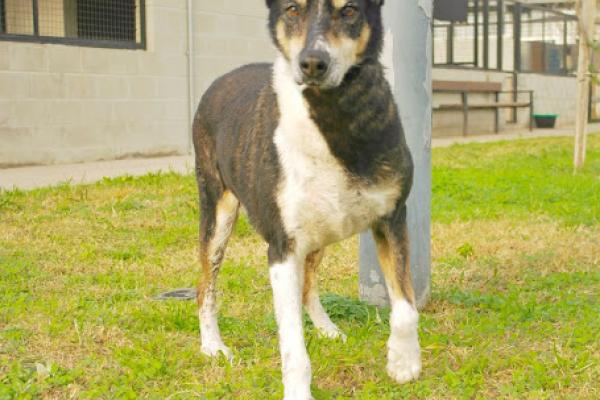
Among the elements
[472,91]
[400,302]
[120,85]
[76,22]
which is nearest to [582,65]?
[120,85]

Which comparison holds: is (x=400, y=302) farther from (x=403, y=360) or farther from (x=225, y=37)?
(x=225, y=37)

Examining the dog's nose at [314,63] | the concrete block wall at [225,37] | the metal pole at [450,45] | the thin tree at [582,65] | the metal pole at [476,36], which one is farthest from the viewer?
the metal pole at [476,36]

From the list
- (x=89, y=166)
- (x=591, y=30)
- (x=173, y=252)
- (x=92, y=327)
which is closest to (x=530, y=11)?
(x=591, y=30)

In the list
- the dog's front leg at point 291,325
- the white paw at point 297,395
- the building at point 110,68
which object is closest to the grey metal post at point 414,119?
the dog's front leg at point 291,325

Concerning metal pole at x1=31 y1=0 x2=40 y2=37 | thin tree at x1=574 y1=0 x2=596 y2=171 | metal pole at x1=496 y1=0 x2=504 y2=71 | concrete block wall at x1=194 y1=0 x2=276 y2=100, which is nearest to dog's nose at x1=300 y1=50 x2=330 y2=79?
thin tree at x1=574 y1=0 x2=596 y2=171

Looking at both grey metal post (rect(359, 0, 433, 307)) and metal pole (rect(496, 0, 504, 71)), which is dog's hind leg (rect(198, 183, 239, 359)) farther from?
metal pole (rect(496, 0, 504, 71))

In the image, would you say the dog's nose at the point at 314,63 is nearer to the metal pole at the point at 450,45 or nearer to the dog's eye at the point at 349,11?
the dog's eye at the point at 349,11

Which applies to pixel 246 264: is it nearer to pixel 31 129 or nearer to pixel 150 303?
pixel 150 303

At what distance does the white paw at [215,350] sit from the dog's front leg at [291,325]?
0.52 m

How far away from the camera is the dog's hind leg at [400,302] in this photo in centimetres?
321

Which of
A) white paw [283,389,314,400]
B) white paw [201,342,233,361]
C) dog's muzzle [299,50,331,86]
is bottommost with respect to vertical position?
white paw [201,342,233,361]

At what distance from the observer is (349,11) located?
2.97 metres

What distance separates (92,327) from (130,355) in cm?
A: 42

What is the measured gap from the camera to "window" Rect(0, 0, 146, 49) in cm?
1009
